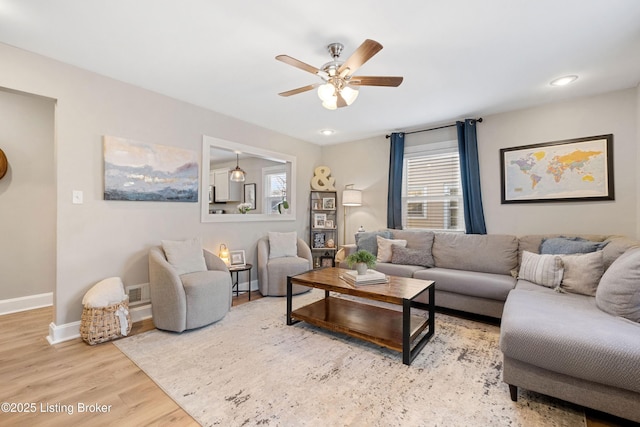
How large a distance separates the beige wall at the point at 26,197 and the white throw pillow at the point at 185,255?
1467 millimetres

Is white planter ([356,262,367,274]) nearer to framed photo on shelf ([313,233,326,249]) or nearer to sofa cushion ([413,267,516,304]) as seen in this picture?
sofa cushion ([413,267,516,304])

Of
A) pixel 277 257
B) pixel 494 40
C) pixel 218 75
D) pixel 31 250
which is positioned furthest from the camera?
pixel 277 257

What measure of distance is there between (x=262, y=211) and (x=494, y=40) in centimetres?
432

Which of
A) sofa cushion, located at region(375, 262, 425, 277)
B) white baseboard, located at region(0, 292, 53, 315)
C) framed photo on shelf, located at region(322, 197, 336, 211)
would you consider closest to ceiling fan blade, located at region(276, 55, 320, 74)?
sofa cushion, located at region(375, 262, 425, 277)

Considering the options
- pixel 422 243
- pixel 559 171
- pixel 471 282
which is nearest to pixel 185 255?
pixel 422 243

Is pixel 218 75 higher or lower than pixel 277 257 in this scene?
higher

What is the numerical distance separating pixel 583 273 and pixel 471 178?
174 cm

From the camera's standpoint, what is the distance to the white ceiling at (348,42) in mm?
1860

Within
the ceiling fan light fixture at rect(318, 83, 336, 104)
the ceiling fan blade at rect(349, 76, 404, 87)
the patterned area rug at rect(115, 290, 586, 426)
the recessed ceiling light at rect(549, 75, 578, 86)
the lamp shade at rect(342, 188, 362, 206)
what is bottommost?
the patterned area rug at rect(115, 290, 586, 426)

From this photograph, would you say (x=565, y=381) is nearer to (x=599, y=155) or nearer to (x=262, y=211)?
(x=599, y=155)

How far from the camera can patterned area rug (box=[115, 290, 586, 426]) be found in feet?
5.31

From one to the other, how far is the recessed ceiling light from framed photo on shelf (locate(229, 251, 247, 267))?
411 centimetres

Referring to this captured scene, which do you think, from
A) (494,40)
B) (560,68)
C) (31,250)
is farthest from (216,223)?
(560,68)

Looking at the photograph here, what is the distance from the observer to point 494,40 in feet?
7.14
